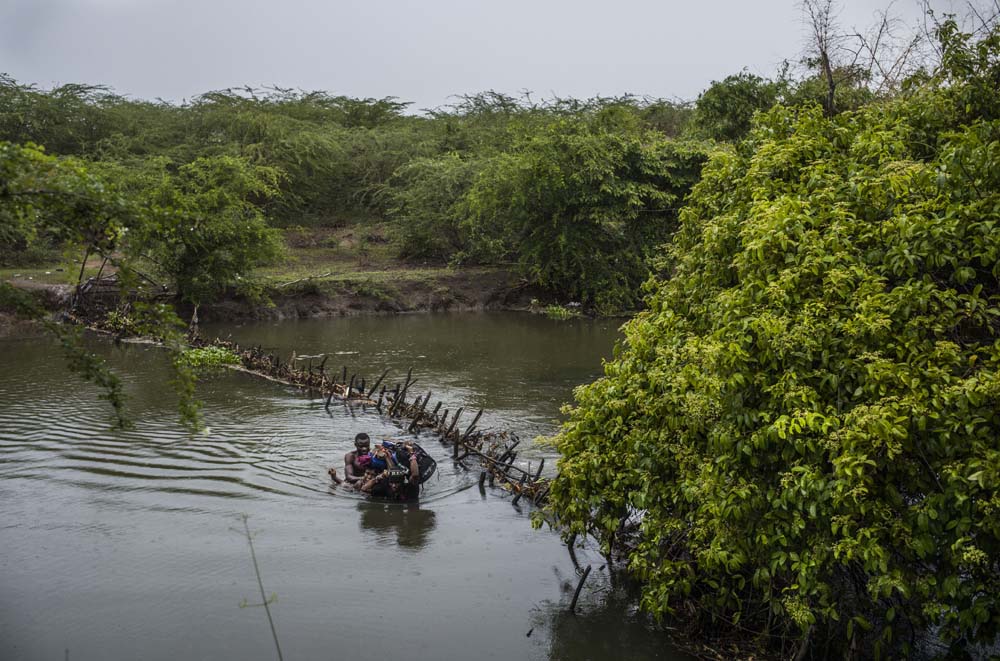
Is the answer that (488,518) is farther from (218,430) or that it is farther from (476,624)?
(218,430)

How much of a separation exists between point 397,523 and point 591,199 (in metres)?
23.4

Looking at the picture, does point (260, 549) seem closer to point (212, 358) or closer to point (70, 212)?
point (70, 212)

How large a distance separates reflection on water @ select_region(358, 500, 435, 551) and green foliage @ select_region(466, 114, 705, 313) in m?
22.1

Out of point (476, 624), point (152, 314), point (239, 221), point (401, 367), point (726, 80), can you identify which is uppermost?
point (726, 80)

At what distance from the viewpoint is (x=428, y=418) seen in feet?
59.4

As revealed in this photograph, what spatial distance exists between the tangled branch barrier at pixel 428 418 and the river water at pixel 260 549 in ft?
1.10

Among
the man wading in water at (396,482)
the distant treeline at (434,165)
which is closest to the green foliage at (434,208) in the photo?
the distant treeline at (434,165)

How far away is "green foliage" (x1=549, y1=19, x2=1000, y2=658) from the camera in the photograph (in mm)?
6750

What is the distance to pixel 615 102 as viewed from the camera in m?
47.9

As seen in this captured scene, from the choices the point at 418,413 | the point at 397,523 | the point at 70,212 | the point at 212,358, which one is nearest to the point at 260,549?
the point at 397,523

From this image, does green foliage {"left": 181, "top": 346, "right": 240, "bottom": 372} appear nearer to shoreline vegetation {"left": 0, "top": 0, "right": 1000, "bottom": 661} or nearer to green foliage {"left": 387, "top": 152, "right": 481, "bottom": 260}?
shoreline vegetation {"left": 0, "top": 0, "right": 1000, "bottom": 661}

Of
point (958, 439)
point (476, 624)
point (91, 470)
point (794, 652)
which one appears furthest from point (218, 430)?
point (958, 439)

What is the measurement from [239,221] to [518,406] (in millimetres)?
15519

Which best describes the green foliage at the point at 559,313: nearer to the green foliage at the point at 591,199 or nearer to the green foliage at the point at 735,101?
the green foliage at the point at 591,199
